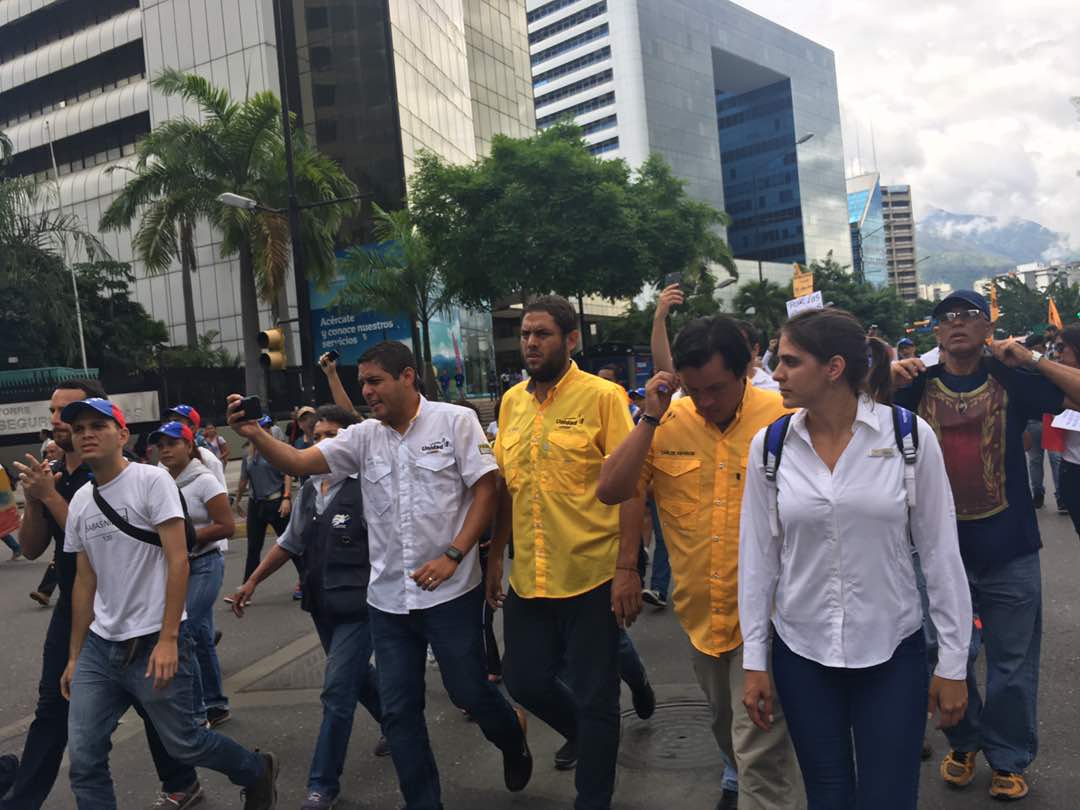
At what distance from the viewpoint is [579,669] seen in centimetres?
347

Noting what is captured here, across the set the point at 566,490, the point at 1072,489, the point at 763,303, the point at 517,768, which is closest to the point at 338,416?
the point at 566,490

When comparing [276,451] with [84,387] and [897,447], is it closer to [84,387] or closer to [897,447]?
[84,387]

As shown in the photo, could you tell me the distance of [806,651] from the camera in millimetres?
2471

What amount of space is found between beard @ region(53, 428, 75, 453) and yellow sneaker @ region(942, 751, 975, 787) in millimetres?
3764

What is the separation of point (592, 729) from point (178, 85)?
22750 millimetres

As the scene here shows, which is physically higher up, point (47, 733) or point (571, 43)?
point (571, 43)

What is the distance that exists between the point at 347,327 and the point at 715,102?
85.5 m

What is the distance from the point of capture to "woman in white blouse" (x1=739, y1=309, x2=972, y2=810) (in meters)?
2.39

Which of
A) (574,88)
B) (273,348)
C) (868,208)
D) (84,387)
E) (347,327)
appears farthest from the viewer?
(868,208)

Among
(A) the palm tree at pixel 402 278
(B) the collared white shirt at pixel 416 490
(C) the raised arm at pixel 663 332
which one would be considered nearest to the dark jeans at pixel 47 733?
(B) the collared white shirt at pixel 416 490

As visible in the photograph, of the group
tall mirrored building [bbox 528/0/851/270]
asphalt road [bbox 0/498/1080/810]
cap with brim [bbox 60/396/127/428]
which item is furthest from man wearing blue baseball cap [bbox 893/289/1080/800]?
tall mirrored building [bbox 528/0/851/270]

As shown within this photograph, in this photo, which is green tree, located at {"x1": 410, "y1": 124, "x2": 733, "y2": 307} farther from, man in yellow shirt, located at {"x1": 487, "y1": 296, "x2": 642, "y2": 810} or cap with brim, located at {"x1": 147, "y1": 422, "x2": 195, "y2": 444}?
man in yellow shirt, located at {"x1": 487, "y1": 296, "x2": 642, "y2": 810}

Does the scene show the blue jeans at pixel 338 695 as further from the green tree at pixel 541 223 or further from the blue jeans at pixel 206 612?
the green tree at pixel 541 223

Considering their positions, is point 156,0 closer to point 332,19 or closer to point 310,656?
point 332,19
